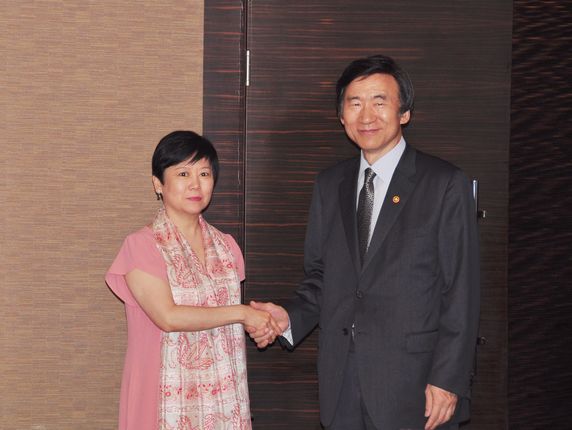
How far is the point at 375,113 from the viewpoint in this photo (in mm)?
2436

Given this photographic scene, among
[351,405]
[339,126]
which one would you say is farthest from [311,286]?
[339,126]

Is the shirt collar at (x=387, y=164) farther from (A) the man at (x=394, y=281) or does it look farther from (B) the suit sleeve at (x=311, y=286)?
(B) the suit sleeve at (x=311, y=286)

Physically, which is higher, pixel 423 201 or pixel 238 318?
pixel 423 201

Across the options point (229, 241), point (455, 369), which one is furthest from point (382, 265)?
point (229, 241)

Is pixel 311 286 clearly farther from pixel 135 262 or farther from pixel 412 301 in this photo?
pixel 135 262

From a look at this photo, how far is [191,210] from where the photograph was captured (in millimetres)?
2523

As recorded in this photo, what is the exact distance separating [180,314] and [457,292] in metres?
0.87

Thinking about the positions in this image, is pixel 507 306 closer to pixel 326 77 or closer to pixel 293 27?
pixel 326 77

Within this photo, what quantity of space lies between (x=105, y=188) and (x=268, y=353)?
917 mm

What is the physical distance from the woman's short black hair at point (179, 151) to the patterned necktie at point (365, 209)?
0.53m

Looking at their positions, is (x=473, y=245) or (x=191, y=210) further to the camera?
(x=191, y=210)

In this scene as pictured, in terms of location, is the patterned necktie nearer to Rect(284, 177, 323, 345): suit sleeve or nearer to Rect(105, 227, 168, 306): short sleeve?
Rect(284, 177, 323, 345): suit sleeve

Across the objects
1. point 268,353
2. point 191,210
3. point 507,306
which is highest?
point 191,210

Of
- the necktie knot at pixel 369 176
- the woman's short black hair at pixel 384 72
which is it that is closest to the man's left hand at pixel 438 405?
the necktie knot at pixel 369 176
